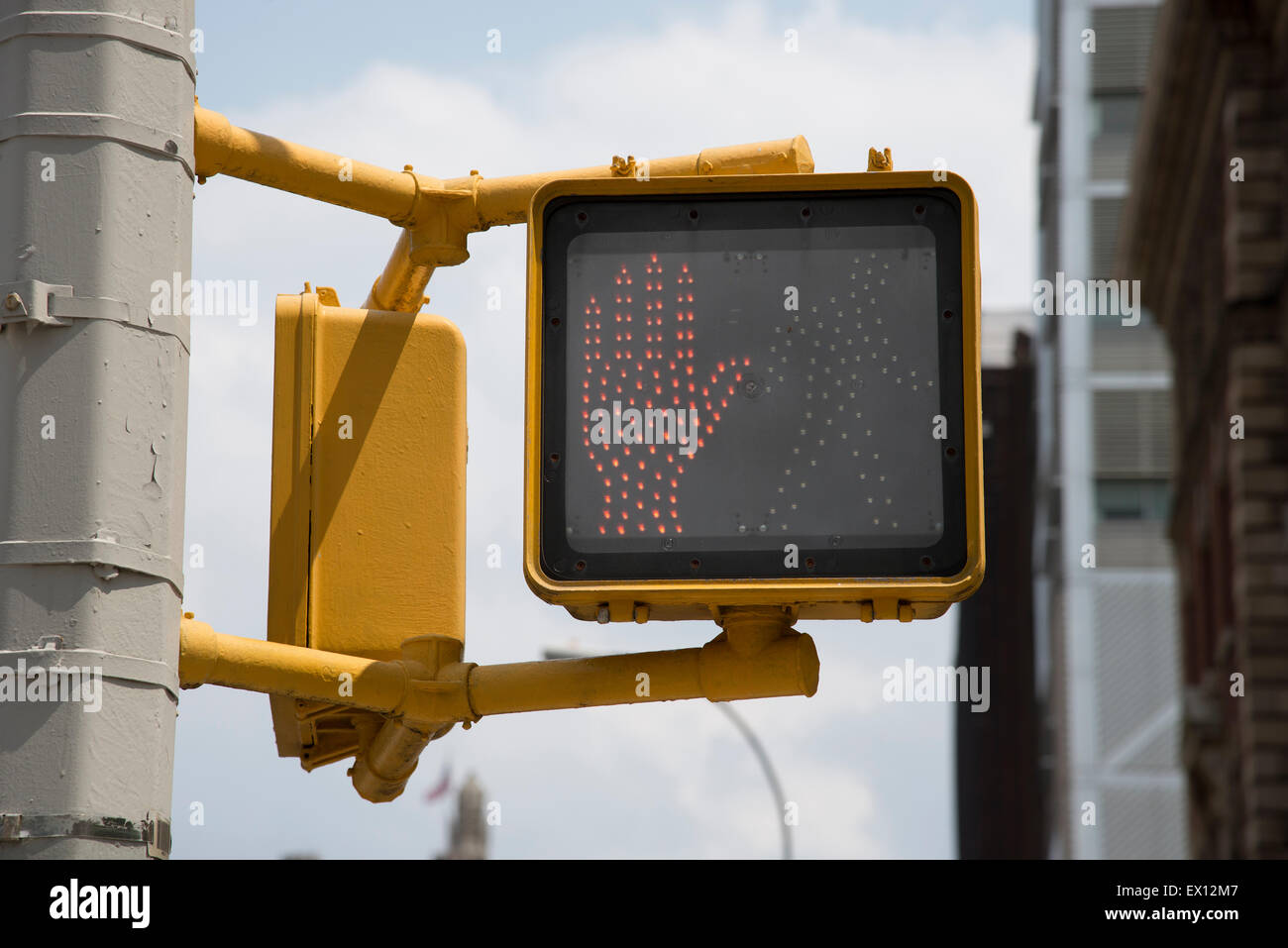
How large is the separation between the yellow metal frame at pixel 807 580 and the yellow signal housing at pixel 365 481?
734 millimetres

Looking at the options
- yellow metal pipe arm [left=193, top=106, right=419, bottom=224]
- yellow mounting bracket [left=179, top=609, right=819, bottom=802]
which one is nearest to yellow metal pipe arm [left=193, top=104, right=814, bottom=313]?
yellow metal pipe arm [left=193, top=106, right=419, bottom=224]

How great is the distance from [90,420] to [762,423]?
1141mm

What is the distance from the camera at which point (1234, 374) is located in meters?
30.3

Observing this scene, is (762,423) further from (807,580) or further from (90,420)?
(90,420)

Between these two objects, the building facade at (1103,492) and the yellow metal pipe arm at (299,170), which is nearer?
the yellow metal pipe arm at (299,170)

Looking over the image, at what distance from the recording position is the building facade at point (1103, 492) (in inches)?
2749

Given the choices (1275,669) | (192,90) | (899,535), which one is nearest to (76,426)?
(192,90)

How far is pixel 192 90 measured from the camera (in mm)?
3814

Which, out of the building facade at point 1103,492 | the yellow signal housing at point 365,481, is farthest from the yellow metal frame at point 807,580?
the building facade at point 1103,492

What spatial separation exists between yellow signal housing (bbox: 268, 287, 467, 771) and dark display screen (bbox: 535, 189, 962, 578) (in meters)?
0.79

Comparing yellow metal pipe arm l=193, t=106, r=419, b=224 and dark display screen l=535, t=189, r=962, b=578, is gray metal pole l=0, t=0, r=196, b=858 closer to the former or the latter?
yellow metal pipe arm l=193, t=106, r=419, b=224

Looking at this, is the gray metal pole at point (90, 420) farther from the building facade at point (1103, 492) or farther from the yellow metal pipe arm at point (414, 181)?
the building facade at point (1103, 492)

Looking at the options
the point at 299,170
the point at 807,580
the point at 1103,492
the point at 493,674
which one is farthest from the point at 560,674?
the point at 1103,492
